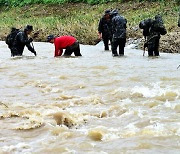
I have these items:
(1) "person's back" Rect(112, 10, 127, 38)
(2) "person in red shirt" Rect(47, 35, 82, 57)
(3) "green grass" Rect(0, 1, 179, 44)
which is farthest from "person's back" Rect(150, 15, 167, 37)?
(3) "green grass" Rect(0, 1, 179, 44)

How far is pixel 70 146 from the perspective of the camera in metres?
5.05

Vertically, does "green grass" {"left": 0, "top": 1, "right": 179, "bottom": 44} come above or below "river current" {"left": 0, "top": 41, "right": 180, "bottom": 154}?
above

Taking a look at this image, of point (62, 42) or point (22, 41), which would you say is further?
point (22, 41)

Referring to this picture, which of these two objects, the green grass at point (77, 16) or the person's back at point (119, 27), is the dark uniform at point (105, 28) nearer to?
the person's back at point (119, 27)

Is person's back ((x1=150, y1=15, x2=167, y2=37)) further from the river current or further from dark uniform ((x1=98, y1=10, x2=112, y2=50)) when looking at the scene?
dark uniform ((x1=98, y1=10, x2=112, y2=50))

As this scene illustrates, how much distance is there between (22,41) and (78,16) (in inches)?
663

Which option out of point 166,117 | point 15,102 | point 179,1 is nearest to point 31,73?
point 15,102

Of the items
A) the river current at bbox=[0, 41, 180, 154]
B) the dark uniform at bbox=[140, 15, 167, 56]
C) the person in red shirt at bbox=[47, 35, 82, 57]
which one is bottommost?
→ the river current at bbox=[0, 41, 180, 154]

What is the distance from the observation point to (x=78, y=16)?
2980 cm

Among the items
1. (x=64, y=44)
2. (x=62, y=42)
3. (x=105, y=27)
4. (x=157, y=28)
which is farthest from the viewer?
(x=105, y=27)

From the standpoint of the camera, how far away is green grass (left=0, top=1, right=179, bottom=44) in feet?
64.0

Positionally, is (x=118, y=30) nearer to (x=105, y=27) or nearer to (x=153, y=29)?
(x=153, y=29)

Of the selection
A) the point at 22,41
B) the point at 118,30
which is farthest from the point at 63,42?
the point at 118,30

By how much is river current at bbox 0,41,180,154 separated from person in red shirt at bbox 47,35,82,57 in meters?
1.13
